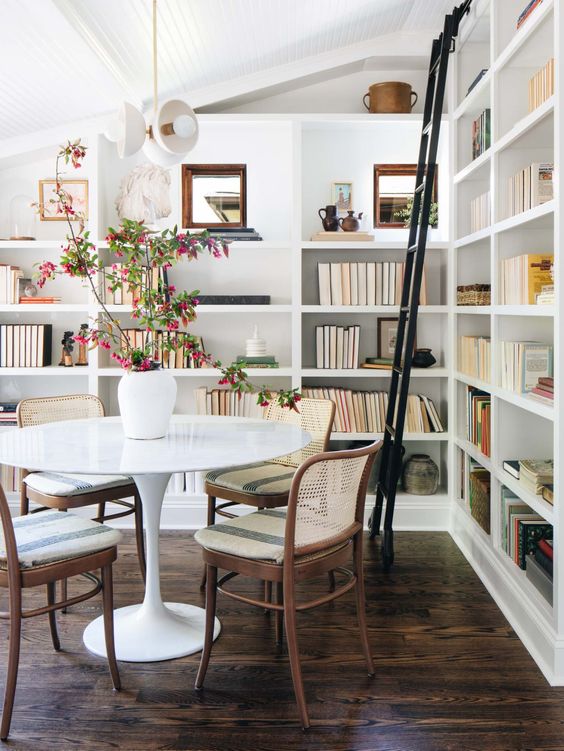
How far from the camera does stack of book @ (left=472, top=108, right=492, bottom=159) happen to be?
3.46 meters

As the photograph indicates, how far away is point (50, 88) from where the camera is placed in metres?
3.60

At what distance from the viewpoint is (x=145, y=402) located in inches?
105

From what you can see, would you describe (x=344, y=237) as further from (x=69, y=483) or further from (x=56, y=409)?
(x=69, y=483)

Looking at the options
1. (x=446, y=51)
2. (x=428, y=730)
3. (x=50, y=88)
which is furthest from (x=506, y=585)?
(x=50, y=88)

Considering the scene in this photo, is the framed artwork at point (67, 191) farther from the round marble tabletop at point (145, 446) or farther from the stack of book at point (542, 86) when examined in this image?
the stack of book at point (542, 86)

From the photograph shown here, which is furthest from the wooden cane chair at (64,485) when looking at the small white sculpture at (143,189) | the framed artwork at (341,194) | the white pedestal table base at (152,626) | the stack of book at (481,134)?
the stack of book at (481,134)

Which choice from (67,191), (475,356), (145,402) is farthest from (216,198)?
(145,402)

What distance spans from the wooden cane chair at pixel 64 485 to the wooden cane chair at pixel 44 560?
42 centimetres

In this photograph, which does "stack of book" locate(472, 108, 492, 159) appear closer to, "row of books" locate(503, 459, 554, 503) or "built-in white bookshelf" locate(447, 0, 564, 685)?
"built-in white bookshelf" locate(447, 0, 564, 685)

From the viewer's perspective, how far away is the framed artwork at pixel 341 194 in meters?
4.42

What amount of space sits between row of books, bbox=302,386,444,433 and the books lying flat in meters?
0.87

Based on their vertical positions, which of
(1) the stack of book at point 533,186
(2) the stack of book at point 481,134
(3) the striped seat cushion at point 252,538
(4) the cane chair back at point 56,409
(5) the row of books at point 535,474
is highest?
(2) the stack of book at point 481,134

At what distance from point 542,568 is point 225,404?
2107 millimetres

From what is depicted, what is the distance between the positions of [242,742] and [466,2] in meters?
3.41
